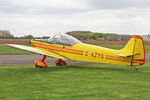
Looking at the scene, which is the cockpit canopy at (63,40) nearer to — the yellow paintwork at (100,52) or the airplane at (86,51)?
the airplane at (86,51)

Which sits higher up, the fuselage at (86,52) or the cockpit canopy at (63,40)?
the cockpit canopy at (63,40)

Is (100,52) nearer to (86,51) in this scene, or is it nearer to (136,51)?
(86,51)

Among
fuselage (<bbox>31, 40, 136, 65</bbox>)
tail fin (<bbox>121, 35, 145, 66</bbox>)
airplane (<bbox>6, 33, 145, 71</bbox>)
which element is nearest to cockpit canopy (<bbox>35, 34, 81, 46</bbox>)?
airplane (<bbox>6, 33, 145, 71</bbox>)

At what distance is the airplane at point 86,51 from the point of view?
11391 millimetres

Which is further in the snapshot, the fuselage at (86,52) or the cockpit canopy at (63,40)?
the cockpit canopy at (63,40)

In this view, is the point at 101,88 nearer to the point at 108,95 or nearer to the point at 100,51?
the point at 108,95

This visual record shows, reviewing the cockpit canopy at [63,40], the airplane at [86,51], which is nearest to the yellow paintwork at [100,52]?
the airplane at [86,51]

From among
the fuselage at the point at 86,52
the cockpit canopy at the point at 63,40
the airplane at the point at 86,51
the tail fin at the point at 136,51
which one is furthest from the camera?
the cockpit canopy at the point at 63,40

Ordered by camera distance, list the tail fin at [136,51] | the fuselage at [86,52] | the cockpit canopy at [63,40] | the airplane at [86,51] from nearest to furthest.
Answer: the tail fin at [136,51]
the airplane at [86,51]
the fuselage at [86,52]
the cockpit canopy at [63,40]

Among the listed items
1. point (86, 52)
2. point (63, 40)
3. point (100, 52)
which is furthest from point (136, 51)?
point (63, 40)

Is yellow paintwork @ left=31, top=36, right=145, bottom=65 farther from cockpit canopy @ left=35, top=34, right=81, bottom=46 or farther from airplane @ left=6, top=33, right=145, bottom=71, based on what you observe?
cockpit canopy @ left=35, top=34, right=81, bottom=46

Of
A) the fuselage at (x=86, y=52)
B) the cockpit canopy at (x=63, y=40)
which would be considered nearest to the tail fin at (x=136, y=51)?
the fuselage at (x=86, y=52)

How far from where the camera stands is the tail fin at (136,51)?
1128 cm

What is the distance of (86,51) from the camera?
41.6 ft
